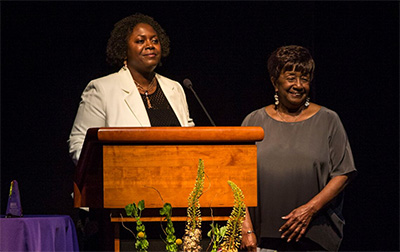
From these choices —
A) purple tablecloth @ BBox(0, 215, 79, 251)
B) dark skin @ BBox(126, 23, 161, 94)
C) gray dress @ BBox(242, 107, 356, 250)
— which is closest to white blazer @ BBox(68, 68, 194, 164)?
dark skin @ BBox(126, 23, 161, 94)

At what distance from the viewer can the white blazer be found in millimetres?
2781

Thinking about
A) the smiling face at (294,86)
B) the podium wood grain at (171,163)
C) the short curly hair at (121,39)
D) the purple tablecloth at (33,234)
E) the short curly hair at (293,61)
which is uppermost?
the short curly hair at (121,39)

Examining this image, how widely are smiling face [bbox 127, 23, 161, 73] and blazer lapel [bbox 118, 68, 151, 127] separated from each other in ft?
0.36

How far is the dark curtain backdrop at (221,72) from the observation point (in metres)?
3.84

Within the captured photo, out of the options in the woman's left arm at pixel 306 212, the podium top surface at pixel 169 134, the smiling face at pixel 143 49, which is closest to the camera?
the podium top surface at pixel 169 134

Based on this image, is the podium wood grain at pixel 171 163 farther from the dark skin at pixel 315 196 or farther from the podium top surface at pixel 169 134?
the dark skin at pixel 315 196

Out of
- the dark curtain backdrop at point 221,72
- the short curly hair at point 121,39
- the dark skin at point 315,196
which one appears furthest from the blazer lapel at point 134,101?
the dark curtain backdrop at point 221,72

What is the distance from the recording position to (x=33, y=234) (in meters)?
2.63

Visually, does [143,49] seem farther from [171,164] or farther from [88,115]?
[171,164]

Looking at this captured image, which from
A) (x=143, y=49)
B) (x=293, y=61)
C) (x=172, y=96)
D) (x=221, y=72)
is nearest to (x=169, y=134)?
(x=172, y=96)

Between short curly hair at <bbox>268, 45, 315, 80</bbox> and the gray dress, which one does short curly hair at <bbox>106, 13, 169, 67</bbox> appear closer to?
short curly hair at <bbox>268, 45, 315, 80</bbox>

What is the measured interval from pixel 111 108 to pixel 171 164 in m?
1.06

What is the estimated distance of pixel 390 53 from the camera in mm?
4098

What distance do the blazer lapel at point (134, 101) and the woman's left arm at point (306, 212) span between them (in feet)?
2.88
